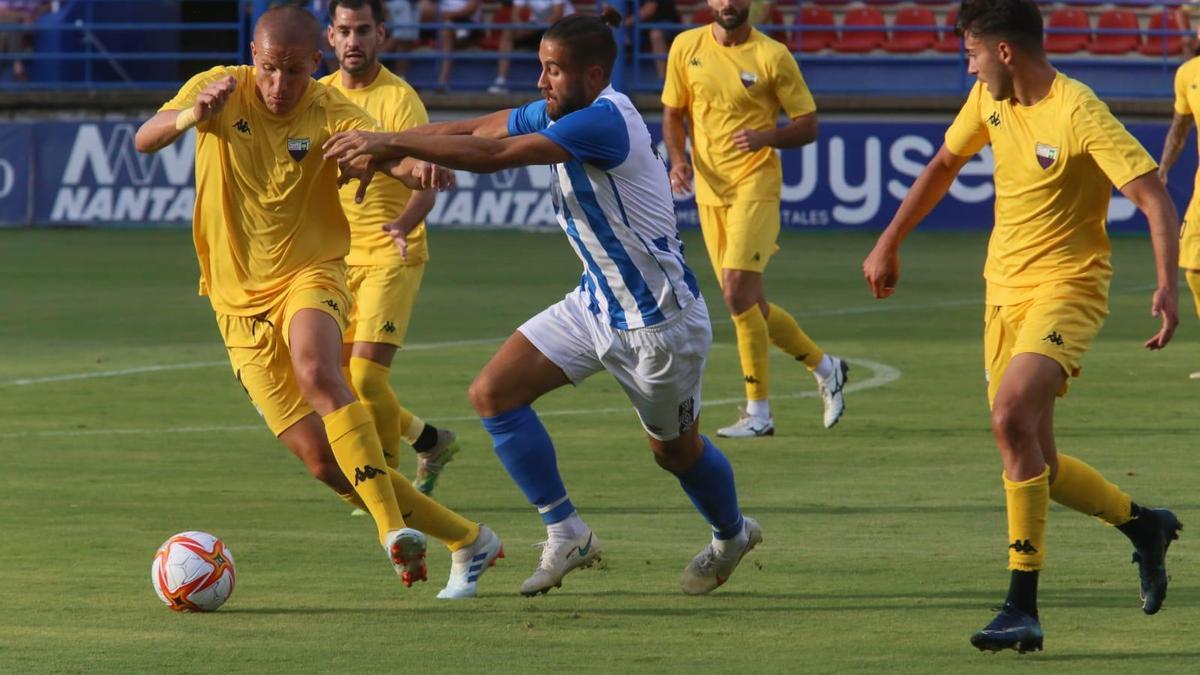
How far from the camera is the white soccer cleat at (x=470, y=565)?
23.2ft

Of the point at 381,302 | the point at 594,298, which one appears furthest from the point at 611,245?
the point at 381,302

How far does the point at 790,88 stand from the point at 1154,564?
19.2 feet

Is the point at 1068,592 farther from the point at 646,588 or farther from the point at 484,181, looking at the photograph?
the point at 484,181

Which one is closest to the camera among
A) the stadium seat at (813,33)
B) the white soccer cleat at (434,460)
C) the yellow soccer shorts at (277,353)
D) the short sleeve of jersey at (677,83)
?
the yellow soccer shorts at (277,353)

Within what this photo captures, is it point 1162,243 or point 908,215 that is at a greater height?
point 1162,243

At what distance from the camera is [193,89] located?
736 cm

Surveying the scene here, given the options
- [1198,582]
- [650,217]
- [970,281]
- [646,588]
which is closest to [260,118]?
[650,217]

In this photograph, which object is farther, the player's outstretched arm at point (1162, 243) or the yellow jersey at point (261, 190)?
the yellow jersey at point (261, 190)

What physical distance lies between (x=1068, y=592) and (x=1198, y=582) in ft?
1.69

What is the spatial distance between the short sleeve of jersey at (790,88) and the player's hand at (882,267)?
4.98 meters

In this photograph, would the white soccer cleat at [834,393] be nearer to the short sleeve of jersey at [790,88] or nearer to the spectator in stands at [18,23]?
the short sleeve of jersey at [790,88]

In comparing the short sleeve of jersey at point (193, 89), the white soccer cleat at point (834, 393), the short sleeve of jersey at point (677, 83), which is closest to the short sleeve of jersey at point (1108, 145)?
the short sleeve of jersey at point (193, 89)

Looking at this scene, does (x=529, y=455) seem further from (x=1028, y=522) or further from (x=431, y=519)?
(x=1028, y=522)

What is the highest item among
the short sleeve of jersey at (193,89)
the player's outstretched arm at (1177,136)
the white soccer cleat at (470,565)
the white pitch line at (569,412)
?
the short sleeve of jersey at (193,89)
